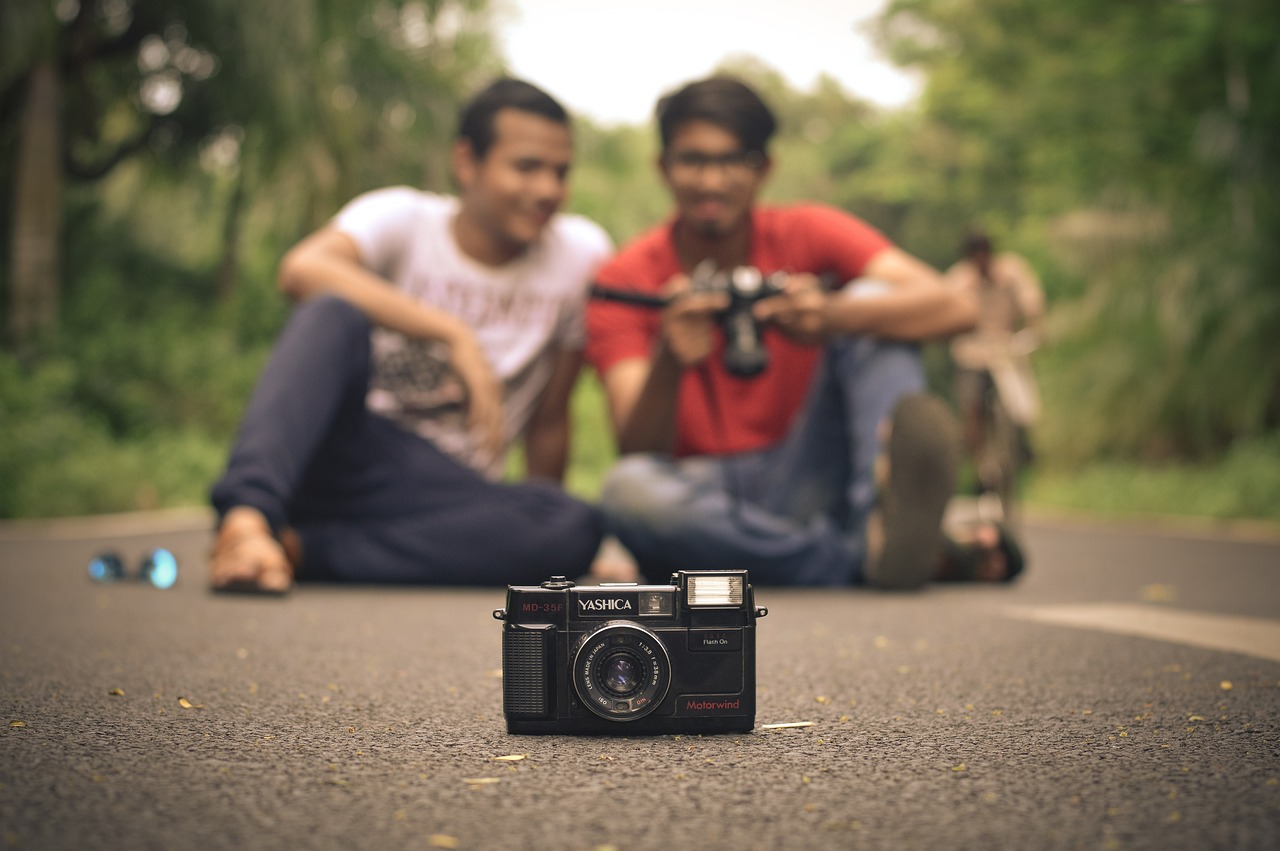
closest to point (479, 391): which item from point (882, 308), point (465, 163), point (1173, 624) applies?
point (465, 163)

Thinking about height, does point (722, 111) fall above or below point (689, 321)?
above

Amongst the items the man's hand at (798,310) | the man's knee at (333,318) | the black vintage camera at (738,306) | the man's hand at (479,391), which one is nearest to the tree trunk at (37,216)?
the man's knee at (333,318)

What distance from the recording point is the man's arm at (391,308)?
11.8 ft

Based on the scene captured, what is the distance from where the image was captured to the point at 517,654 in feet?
5.91

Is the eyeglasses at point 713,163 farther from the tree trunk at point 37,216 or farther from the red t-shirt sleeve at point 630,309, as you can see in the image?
the tree trunk at point 37,216

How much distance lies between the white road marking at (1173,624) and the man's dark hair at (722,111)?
1.48m

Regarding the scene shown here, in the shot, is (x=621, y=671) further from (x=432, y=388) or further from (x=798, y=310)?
(x=432, y=388)

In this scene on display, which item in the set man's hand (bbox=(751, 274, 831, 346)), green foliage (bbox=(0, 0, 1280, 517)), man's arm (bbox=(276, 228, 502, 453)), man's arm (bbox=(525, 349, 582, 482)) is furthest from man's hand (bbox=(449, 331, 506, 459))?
green foliage (bbox=(0, 0, 1280, 517))

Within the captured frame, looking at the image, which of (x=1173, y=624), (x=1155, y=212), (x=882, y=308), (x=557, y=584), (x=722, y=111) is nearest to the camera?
(x=557, y=584)

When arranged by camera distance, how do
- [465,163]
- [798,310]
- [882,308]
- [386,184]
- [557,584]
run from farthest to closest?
1. [386,184]
2. [465,163]
3. [882,308]
4. [798,310]
5. [557,584]

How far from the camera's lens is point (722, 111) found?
3947 millimetres

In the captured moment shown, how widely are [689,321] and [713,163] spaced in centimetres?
68

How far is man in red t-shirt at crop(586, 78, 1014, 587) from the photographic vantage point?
137 inches

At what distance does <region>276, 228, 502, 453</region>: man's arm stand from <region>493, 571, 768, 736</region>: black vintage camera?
5.91ft
